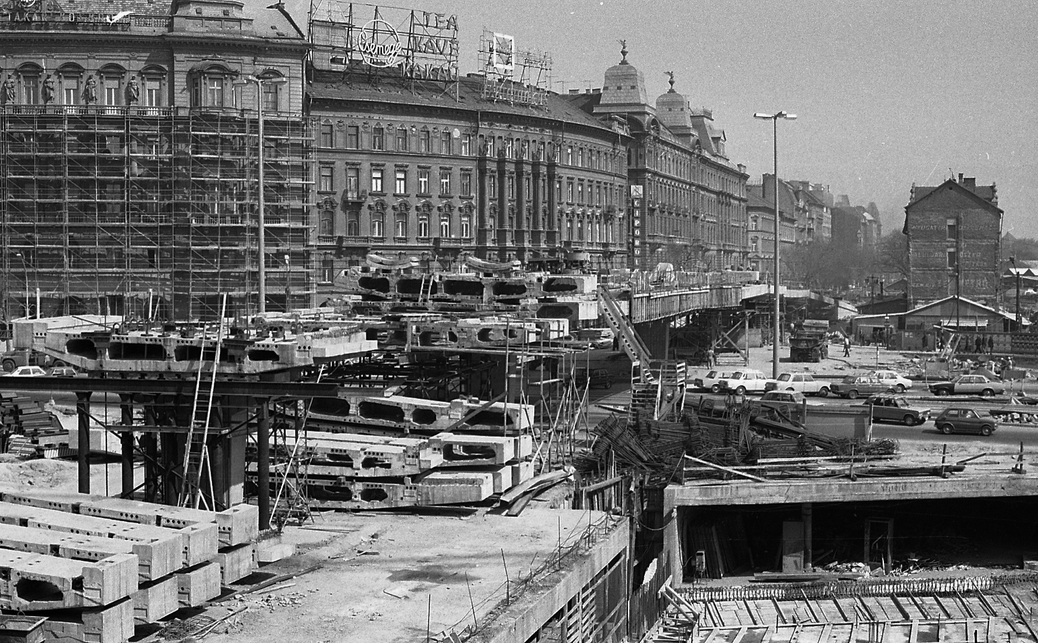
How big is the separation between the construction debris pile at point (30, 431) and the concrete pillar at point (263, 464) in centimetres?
1134

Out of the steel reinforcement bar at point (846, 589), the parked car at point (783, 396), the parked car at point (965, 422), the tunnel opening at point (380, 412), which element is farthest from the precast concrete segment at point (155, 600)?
the parked car at point (783, 396)

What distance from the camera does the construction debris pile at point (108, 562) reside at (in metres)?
16.3

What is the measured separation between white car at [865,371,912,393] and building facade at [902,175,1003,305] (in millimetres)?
42574

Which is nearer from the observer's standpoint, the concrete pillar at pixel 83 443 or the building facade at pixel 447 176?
the concrete pillar at pixel 83 443

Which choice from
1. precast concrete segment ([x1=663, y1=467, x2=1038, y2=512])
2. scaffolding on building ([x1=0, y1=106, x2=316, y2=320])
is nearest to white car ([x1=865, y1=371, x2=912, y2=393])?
precast concrete segment ([x1=663, y1=467, x2=1038, y2=512])

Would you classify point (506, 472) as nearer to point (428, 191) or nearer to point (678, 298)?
point (678, 298)

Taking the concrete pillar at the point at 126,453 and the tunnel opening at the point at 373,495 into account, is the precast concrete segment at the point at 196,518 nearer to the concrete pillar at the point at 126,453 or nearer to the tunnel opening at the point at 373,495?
the concrete pillar at the point at 126,453

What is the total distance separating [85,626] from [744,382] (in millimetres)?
38802

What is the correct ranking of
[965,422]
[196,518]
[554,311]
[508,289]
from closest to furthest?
[196,518]
[965,422]
[554,311]
[508,289]

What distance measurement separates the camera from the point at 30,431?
35.1 m

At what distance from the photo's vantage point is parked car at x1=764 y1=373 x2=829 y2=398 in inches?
2026

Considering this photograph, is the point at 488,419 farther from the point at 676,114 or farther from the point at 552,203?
the point at 676,114

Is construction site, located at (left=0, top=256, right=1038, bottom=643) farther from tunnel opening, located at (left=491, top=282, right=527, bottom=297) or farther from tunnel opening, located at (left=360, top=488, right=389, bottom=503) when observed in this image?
tunnel opening, located at (left=491, top=282, right=527, bottom=297)

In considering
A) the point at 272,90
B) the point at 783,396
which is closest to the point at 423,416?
the point at 783,396
